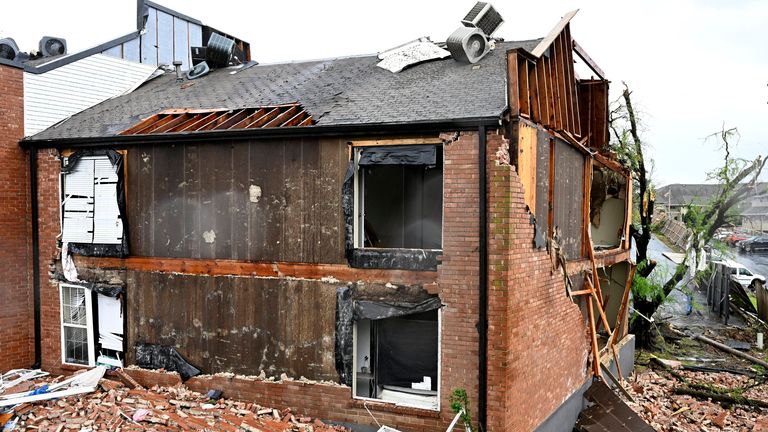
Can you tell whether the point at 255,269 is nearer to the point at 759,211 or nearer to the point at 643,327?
the point at 643,327

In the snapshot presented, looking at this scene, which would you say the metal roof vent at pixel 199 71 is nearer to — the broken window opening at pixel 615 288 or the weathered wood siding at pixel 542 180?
the weathered wood siding at pixel 542 180

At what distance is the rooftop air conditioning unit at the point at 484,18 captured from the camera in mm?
10992

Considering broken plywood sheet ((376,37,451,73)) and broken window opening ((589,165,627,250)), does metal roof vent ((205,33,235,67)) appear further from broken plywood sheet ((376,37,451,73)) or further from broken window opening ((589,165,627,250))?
broken window opening ((589,165,627,250))

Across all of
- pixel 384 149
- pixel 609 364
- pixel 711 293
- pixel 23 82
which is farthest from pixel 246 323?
pixel 711 293

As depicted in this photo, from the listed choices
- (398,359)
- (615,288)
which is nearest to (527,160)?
(398,359)

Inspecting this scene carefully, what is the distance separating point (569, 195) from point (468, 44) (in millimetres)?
3350

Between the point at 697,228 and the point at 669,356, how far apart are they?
4.85m

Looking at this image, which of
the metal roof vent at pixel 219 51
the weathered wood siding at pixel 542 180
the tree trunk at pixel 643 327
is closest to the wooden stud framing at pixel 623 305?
the tree trunk at pixel 643 327

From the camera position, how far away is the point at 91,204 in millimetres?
10648

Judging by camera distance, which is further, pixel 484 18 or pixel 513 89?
pixel 484 18

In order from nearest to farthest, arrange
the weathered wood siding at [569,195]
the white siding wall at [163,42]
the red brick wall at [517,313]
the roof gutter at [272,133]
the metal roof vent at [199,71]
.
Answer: the red brick wall at [517,313] < the roof gutter at [272,133] < the weathered wood siding at [569,195] < the metal roof vent at [199,71] < the white siding wall at [163,42]

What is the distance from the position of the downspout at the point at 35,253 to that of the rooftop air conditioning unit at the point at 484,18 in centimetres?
854

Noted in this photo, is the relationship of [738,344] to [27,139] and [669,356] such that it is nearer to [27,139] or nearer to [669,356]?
[669,356]

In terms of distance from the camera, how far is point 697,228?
67.8 feet
